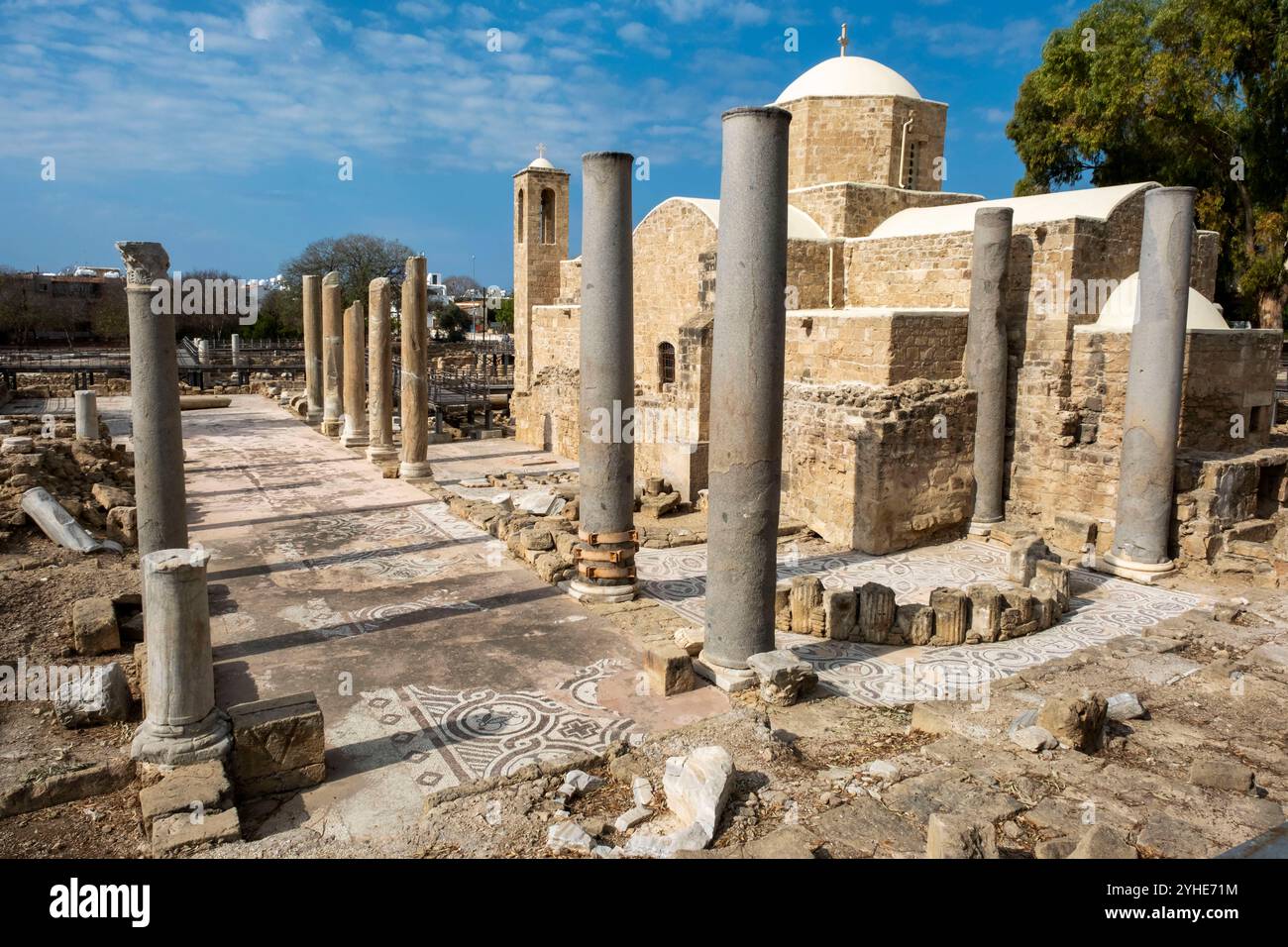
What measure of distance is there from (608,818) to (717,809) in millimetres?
605

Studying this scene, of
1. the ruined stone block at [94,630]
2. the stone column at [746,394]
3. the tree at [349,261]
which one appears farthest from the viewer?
the tree at [349,261]

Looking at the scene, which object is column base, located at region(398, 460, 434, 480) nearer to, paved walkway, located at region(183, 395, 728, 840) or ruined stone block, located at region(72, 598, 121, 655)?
paved walkway, located at region(183, 395, 728, 840)

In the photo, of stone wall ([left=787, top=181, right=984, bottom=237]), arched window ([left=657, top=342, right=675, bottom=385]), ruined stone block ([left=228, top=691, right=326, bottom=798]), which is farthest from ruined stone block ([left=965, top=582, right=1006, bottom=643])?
arched window ([left=657, top=342, right=675, bottom=385])

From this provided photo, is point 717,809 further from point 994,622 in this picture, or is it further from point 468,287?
point 468,287

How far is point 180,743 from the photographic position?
4.91m

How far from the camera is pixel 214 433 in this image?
63.9ft

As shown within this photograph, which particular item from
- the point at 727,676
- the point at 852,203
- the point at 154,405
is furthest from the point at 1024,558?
the point at 154,405

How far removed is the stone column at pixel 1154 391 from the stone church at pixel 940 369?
0.95 metres

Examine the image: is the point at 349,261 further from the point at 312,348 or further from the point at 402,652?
the point at 402,652

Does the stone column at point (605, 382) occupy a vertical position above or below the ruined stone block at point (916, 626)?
above

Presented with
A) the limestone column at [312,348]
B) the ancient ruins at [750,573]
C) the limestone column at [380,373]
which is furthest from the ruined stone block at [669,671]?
the limestone column at [312,348]

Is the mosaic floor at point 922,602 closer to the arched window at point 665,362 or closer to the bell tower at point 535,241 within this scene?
the arched window at point 665,362

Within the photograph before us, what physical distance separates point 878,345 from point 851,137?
676 centimetres

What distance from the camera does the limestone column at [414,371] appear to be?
14125mm
